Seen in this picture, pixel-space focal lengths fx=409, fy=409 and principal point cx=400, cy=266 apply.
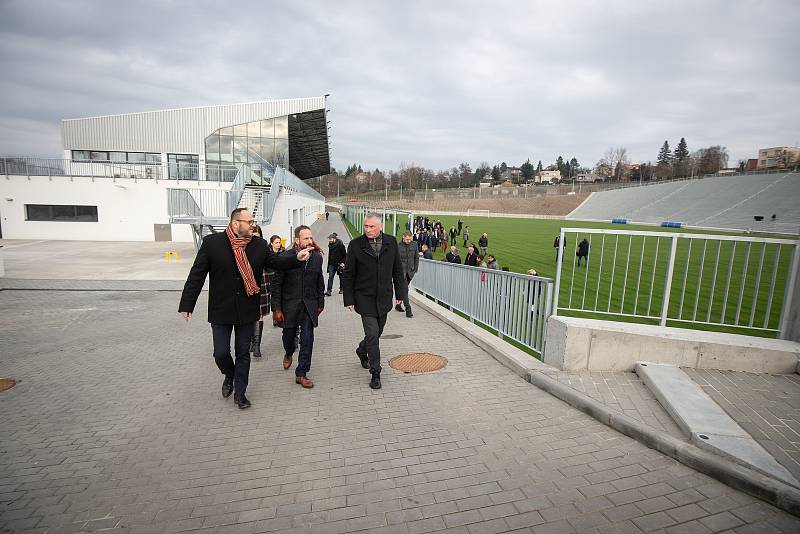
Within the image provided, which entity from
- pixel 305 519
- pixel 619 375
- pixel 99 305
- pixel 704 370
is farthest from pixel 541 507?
pixel 99 305

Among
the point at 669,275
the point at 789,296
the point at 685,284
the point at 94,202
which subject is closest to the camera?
the point at 789,296

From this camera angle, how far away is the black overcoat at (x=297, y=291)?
16.4 ft

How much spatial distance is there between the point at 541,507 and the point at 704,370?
10.8 feet

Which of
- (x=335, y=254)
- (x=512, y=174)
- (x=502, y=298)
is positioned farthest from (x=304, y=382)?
(x=512, y=174)

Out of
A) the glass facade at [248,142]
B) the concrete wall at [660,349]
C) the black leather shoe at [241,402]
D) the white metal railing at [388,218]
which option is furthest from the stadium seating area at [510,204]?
the black leather shoe at [241,402]

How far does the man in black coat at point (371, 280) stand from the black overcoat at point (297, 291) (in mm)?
403

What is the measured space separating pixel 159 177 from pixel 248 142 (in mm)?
6336

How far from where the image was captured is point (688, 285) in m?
12.7

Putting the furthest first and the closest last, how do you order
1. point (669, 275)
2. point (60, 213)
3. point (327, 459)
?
point (60, 213), point (669, 275), point (327, 459)

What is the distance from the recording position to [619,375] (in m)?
4.94

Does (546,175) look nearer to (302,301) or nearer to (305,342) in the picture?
(302,301)

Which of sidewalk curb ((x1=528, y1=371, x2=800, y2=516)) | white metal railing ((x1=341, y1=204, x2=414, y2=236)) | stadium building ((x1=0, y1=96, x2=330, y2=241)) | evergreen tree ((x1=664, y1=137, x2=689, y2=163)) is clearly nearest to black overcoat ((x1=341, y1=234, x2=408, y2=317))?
sidewalk curb ((x1=528, y1=371, x2=800, y2=516))

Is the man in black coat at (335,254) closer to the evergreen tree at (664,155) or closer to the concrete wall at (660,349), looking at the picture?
the concrete wall at (660,349)

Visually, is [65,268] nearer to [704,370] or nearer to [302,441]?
[302,441]
